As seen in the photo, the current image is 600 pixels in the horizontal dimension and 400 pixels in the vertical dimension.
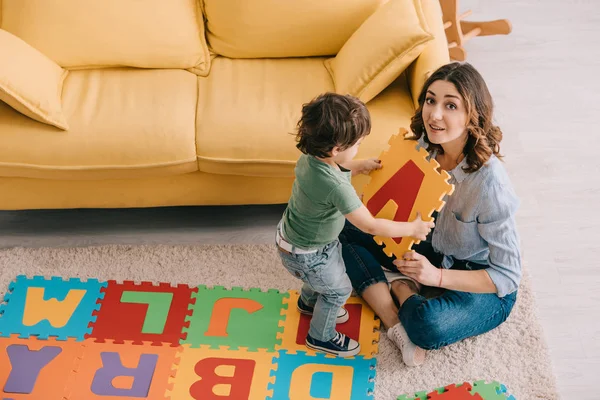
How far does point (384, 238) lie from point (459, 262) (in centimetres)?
30

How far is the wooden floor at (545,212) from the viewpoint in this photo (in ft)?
8.57

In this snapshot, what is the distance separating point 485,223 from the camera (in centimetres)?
234

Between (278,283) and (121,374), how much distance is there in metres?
0.63

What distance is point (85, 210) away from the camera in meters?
3.02

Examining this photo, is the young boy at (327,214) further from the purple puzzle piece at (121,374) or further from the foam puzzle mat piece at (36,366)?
the foam puzzle mat piece at (36,366)

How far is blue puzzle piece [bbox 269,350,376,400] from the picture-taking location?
240 cm

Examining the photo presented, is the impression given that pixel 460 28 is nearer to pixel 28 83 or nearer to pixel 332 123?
pixel 332 123

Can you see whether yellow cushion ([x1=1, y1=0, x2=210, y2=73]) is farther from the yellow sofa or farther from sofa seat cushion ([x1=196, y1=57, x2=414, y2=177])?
sofa seat cushion ([x1=196, y1=57, x2=414, y2=177])

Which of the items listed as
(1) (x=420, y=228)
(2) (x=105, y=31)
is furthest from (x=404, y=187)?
(2) (x=105, y=31)

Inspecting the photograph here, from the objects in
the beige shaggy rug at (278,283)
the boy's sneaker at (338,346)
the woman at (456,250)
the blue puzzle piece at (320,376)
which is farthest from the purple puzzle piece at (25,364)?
the woman at (456,250)

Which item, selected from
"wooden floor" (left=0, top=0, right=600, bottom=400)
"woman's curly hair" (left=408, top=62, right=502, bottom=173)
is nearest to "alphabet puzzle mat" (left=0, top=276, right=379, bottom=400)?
"wooden floor" (left=0, top=0, right=600, bottom=400)

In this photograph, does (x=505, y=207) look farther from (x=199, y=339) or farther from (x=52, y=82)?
(x=52, y=82)

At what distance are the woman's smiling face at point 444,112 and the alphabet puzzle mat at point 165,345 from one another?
0.76m

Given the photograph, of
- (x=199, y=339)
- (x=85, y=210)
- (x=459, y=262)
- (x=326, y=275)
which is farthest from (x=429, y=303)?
(x=85, y=210)
